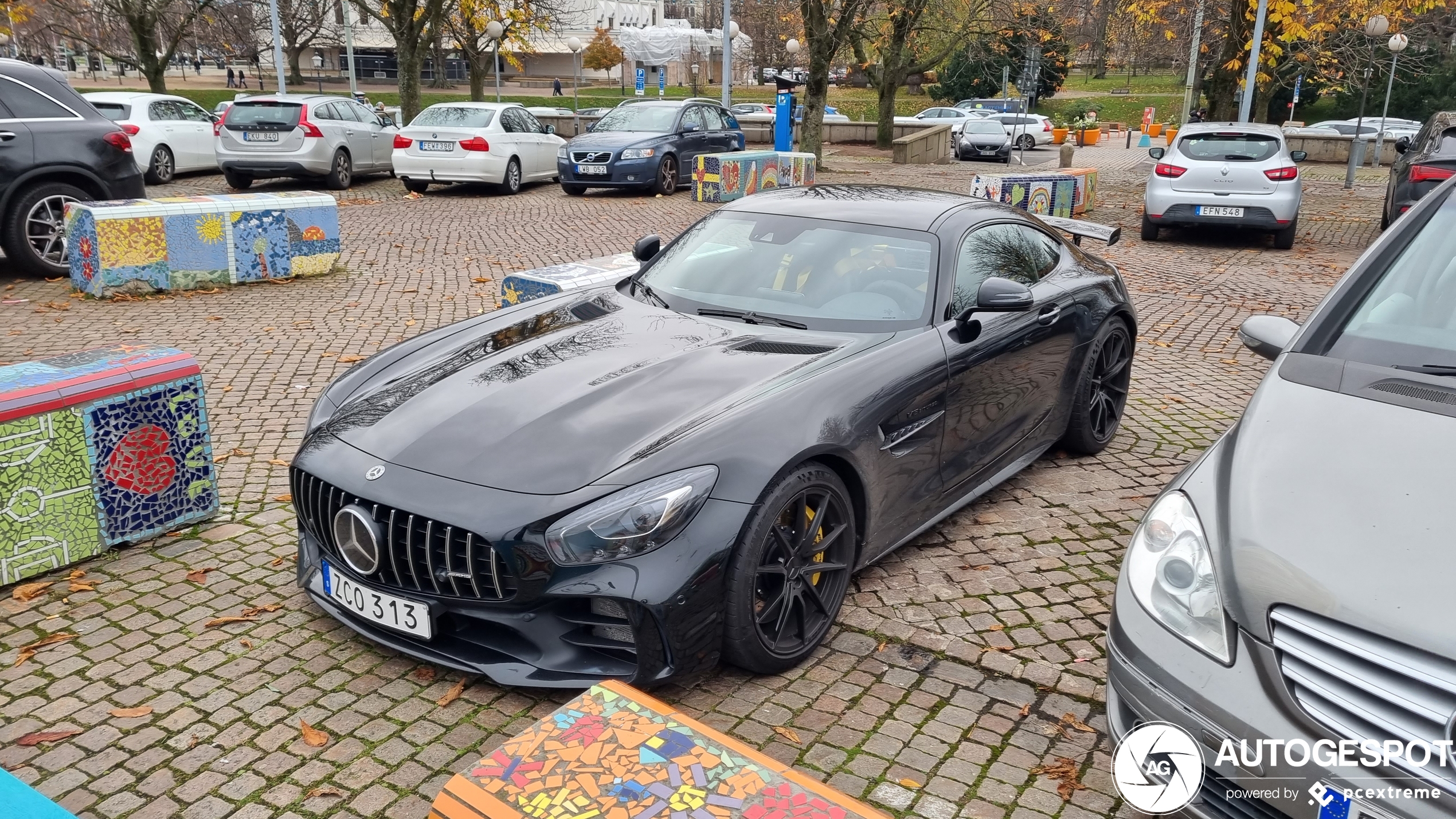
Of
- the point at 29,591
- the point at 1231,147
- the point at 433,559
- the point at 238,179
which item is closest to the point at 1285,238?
the point at 1231,147

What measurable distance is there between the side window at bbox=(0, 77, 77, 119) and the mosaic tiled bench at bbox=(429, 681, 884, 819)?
9.71 metres

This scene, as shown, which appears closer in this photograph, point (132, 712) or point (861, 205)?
point (132, 712)

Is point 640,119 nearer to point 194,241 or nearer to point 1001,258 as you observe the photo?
point 194,241

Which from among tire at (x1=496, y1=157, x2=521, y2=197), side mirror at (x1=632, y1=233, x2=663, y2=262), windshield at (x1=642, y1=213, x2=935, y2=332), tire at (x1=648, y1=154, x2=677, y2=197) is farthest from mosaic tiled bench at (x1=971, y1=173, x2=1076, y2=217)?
windshield at (x1=642, y1=213, x2=935, y2=332)

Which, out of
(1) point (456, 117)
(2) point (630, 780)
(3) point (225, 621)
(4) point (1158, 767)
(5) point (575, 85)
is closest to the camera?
(2) point (630, 780)

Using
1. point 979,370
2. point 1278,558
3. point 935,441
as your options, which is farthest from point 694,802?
point 979,370

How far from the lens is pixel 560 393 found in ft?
12.2

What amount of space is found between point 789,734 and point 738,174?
13739mm

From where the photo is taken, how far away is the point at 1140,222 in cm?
1580

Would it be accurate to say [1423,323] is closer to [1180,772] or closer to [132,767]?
[1180,772]

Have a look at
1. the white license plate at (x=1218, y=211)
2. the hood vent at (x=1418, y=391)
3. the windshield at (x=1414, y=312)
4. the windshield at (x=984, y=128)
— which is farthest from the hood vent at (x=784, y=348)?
the windshield at (x=984, y=128)

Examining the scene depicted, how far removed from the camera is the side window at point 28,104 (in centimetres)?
915

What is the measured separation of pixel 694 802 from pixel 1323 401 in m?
2.09

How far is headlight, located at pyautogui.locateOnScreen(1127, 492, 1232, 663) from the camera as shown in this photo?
2.46 meters
